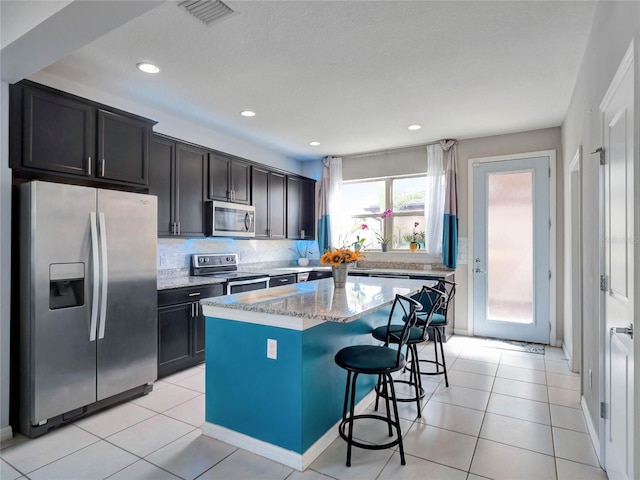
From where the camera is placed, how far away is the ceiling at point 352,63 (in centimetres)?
226

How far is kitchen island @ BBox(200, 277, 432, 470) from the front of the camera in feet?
6.91

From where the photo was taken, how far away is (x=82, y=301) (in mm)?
2654

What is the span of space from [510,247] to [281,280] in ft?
9.90

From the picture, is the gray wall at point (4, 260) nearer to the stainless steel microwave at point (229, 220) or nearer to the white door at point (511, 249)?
the stainless steel microwave at point (229, 220)

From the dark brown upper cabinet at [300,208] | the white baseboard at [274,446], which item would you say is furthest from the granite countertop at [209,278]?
the white baseboard at [274,446]

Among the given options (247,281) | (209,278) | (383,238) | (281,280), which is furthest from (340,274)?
(383,238)

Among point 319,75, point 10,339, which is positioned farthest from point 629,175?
point 10,339

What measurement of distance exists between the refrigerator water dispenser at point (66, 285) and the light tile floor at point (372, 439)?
2.89ft

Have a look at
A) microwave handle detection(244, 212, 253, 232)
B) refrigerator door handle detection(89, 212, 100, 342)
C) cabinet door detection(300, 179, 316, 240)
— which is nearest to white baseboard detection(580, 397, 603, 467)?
refrigerator door handle detection(89, 212, 100, 342)

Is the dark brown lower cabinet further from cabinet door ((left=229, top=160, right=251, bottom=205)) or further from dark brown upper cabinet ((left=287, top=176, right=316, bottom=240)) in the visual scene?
dark brown upper cabinet ((left=287, top=176, right=316, bottom=240))

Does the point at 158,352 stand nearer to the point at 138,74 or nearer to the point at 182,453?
the point at 182,453

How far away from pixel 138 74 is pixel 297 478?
320 centimetres

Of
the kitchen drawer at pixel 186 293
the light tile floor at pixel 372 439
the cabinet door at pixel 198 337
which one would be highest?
the kitchen drawer at pixel 186 293

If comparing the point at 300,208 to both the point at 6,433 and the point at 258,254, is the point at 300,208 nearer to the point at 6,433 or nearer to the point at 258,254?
the point at 258,254
